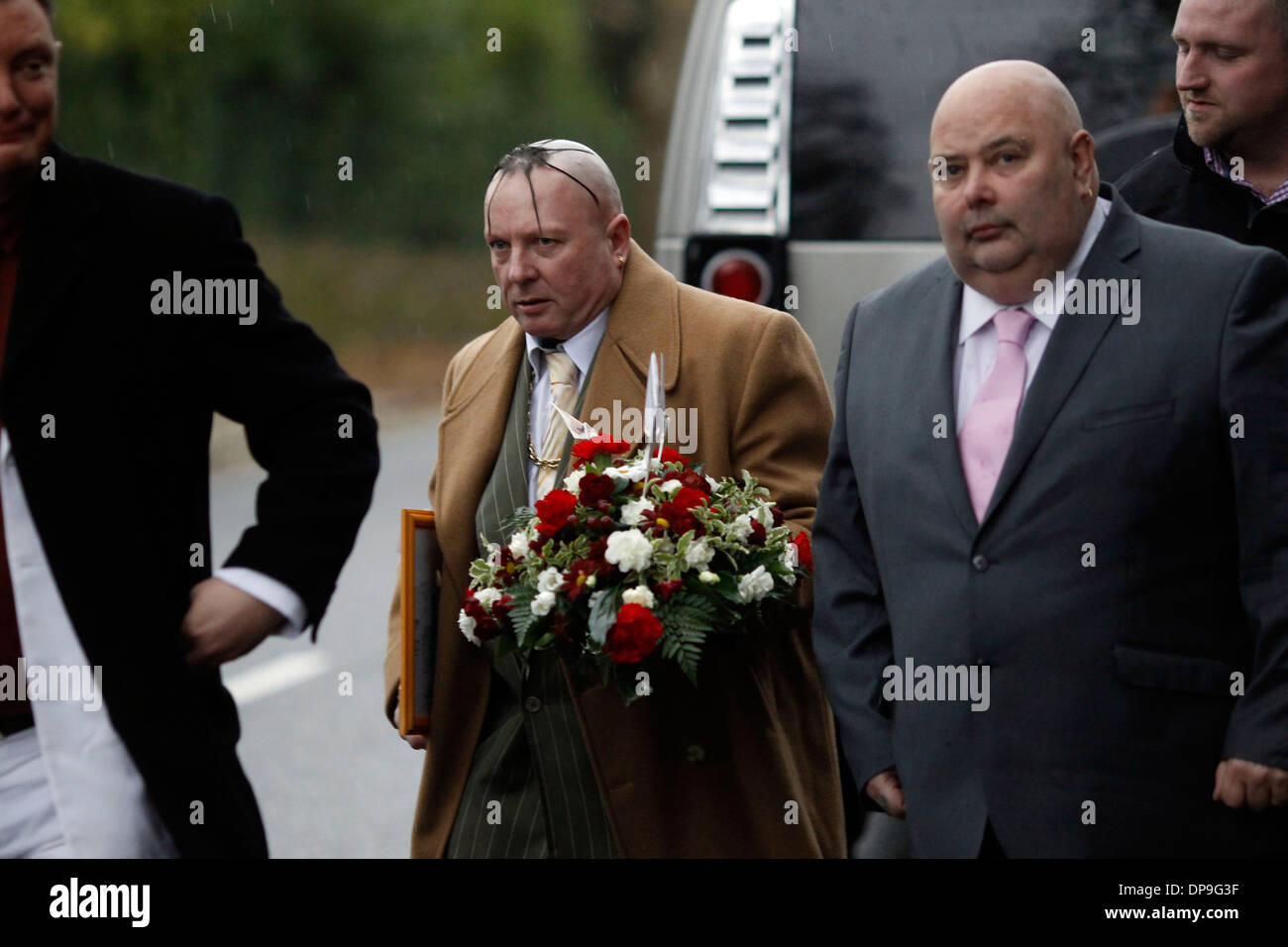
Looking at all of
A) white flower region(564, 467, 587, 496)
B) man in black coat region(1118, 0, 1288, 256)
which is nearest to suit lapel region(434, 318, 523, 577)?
white flower region(564, 467, 587, 496)

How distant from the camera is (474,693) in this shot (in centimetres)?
414

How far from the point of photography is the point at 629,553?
3611 millimetres

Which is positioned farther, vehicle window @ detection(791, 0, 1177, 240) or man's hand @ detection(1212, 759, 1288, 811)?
vehicle window @ detection(791, 0, 1177, 240)

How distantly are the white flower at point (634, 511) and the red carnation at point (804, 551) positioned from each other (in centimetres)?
34

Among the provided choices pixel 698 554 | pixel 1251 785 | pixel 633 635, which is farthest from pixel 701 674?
pixel 1251 785

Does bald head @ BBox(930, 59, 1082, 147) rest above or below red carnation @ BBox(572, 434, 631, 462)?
above

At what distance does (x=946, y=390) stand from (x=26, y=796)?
1.71 m

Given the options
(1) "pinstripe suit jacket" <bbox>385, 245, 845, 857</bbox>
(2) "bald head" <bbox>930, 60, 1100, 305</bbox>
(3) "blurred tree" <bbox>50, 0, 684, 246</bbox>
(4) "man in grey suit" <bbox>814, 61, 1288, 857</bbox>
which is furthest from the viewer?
(3) "blurred tree" <bbox>50, 0, 684, 246</bbox>

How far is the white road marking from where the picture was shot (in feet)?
32.7

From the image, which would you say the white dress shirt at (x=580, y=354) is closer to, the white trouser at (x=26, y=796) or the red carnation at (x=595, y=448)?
the red carnation at (x=595, y=448)

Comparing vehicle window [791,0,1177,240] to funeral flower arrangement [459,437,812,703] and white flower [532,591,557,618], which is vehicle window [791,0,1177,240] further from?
white flower [532,591,557,618]

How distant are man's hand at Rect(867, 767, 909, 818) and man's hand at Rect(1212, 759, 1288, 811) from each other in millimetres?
590

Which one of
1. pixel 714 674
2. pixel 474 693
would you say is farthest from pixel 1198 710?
pixel 474 693

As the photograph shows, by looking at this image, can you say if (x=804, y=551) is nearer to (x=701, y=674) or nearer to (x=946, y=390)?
Result: (x=701, y=674)
